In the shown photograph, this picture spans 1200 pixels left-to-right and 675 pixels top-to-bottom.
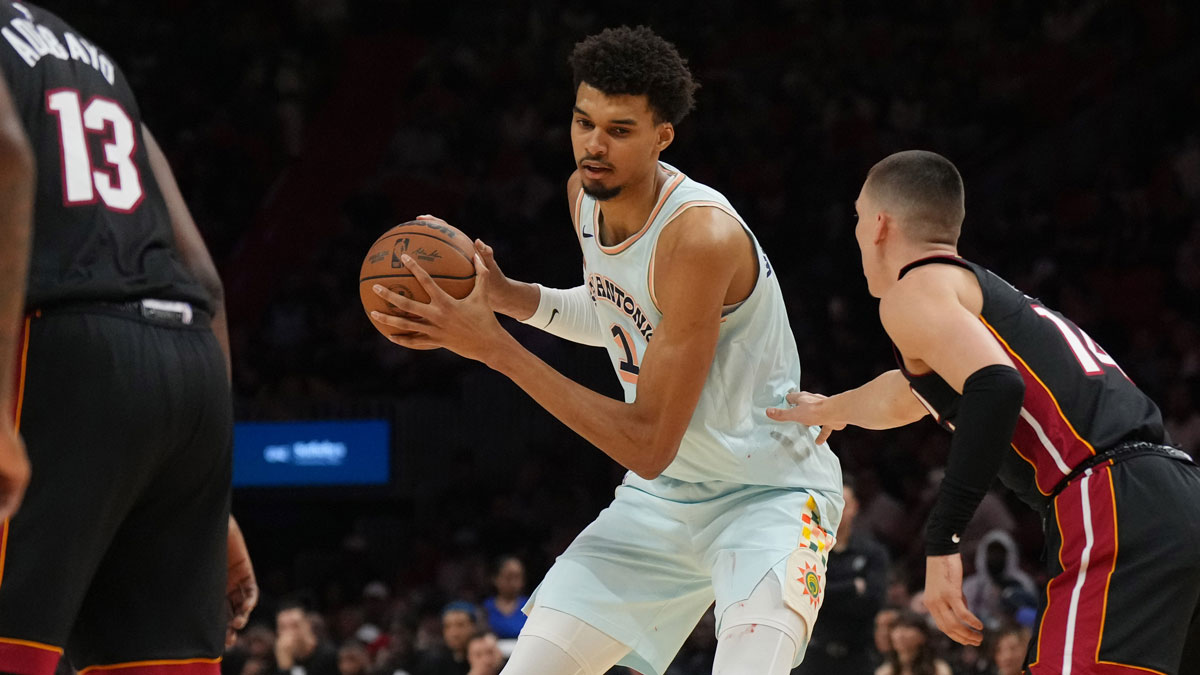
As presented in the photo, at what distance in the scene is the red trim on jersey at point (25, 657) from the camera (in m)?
2.26

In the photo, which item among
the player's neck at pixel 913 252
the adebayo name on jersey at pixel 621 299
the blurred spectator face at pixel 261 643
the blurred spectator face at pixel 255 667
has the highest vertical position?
the player's neck at pixel 913 252

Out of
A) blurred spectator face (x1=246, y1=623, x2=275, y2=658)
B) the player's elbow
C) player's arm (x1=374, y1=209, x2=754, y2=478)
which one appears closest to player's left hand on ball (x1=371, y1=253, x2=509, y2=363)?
player's arm (x1=374, y1=209, x2=754, y2=478)

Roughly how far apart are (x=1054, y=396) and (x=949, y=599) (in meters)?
0.57

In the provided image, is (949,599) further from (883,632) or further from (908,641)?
(883,632)

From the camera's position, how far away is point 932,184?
11.7 ft

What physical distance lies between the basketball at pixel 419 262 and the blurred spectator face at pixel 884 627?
4875 mm

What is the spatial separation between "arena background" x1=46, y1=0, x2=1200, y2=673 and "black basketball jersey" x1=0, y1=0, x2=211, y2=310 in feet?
21.7

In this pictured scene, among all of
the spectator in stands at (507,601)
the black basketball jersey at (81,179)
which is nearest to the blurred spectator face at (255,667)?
the spectator in stands at (507,601)

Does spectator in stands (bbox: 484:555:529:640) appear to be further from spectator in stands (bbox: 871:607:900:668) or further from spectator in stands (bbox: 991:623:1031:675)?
spectator in stands (bbox: 991:623:1031:675)

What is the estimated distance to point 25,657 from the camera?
2.27 meters

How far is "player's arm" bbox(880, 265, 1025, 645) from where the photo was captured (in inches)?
123

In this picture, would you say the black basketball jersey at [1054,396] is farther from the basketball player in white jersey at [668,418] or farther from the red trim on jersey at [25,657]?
the red trim on jersey at [25,657]

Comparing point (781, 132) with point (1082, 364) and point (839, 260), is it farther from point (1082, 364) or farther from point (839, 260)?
point (1082, 364)

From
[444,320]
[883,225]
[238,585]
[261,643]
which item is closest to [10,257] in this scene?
[238,585]
